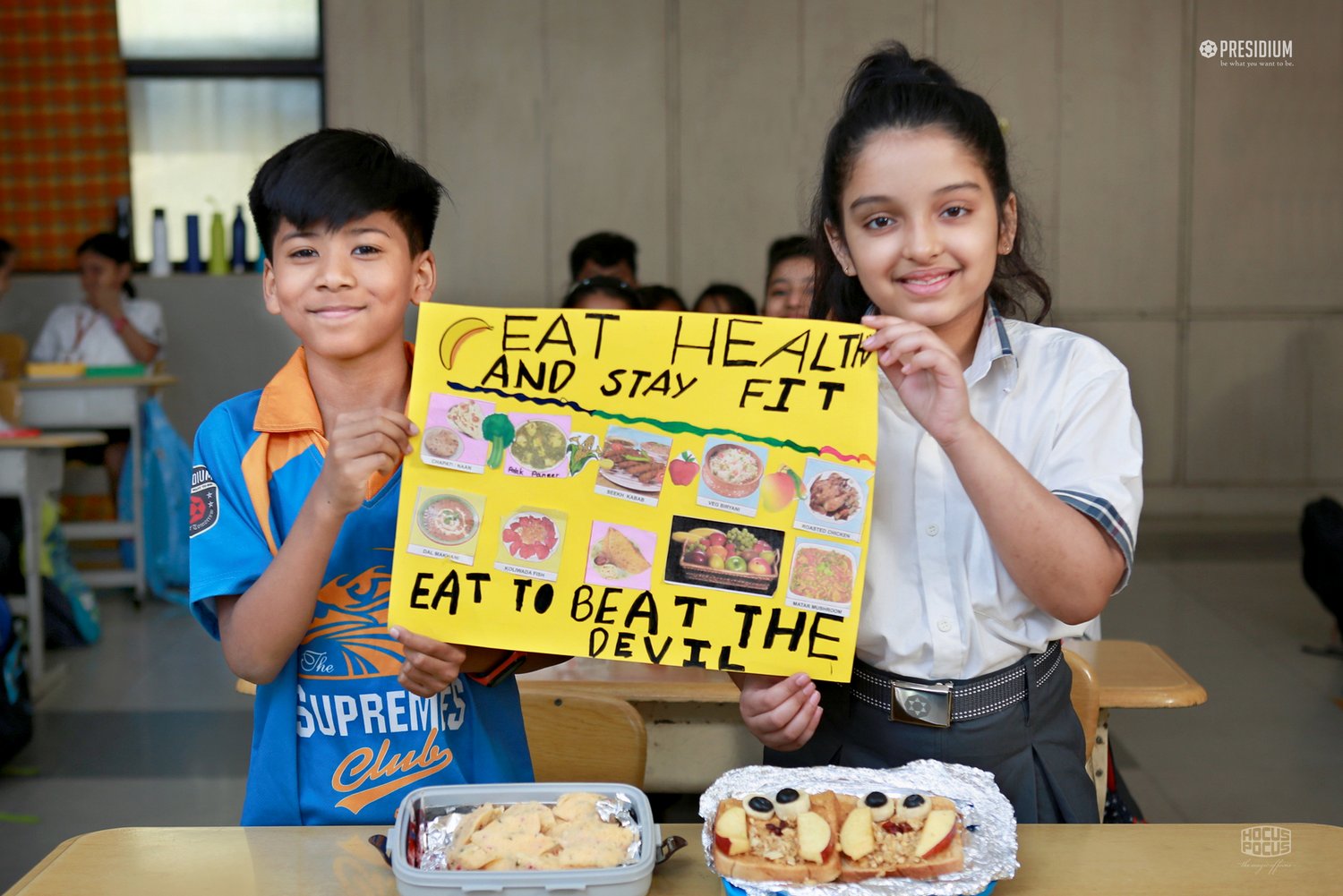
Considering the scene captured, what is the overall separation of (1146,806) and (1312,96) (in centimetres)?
541

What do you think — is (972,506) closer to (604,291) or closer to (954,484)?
(954,484)

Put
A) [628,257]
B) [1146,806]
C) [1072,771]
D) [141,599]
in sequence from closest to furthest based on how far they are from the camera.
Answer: [1072,771], [1146,806], [628,257], [141,599]

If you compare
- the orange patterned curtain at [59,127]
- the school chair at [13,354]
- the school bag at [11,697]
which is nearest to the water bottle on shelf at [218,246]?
the orange patterned curtain at [59,127]

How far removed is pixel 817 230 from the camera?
1401 mm

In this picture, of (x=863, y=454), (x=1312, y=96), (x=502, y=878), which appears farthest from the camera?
(x=1312, y=96)

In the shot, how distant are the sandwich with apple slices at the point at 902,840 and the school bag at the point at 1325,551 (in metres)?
3.62

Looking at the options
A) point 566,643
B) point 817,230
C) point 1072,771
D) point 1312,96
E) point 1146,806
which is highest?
point 1312,96

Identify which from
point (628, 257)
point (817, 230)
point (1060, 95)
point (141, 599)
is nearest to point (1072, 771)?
point (817, 230)

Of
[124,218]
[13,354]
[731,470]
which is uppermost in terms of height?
[124,218]

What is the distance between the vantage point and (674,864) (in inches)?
42.0

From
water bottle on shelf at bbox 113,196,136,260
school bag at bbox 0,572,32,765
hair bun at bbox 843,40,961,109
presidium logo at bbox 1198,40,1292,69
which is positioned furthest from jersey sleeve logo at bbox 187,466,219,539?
presidium logo at bbox 1198,40,1292,69

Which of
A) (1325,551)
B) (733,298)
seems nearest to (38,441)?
(733,298)

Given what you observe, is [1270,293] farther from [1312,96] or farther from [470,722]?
[470,722]

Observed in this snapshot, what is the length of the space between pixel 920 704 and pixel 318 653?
649mm
